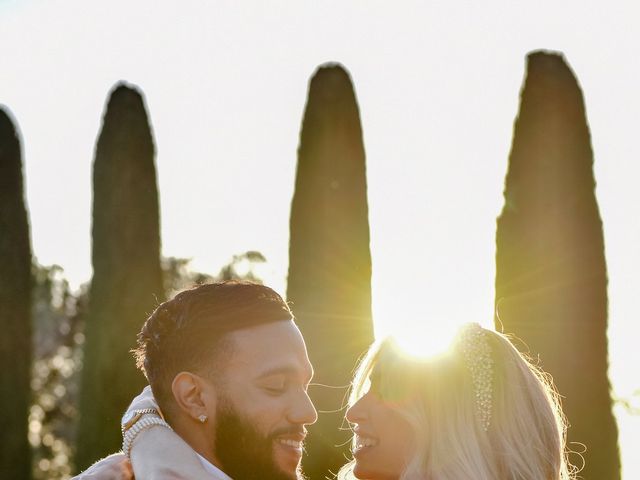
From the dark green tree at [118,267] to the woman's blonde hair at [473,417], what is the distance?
10.0 metres

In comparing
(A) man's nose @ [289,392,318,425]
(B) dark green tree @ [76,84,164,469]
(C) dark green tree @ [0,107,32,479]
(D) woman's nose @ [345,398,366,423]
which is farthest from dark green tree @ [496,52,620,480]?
(A) man's nose @ [289,392,318,425]

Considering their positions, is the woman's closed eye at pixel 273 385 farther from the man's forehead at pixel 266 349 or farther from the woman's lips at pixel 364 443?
the woman's lips at pixel 364 443

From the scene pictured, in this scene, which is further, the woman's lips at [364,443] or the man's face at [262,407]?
the woman's lips at [364,443]

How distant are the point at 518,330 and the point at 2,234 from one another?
8.60m

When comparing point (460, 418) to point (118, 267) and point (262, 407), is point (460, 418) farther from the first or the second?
point (118, 267)

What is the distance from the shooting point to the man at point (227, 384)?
447 cm

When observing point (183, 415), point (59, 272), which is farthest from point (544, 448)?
point (59, 272)

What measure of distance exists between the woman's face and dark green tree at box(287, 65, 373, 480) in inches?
308

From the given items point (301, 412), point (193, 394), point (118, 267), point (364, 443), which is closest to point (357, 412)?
point (364, 443)

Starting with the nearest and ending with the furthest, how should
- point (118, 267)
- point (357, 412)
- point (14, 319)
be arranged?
point (357, 412), point (118, 267), point (14, 319)

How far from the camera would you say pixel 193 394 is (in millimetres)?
4504

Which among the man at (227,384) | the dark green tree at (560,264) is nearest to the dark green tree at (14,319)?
the dark green tree at (560,264)

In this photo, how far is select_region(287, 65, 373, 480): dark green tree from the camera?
1397cm

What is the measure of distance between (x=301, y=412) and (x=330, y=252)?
10443 mm
